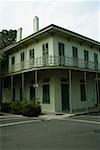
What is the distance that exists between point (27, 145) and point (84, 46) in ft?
54.4

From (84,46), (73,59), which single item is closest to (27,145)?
(73,59)

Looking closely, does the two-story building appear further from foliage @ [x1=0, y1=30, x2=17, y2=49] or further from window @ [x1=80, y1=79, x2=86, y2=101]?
foliage @ [x1=0, y1=30, x2=17, y2=49]

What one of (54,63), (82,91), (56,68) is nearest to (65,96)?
(82,91)

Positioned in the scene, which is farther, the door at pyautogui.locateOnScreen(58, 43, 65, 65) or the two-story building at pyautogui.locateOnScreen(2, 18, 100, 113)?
the door at pyautogui.locateOnScreen(58, 43, 65, 65)

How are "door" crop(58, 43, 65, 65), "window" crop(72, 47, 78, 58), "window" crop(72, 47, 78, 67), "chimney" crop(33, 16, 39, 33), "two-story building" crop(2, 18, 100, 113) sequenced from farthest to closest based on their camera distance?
"chimney" crop(33, 16, 39, 33)
"window" crop(72, 47, 78, 58)
"window" crop(72, 47, 78, 67)
"door" crop(58, 43, 65, 65)
"two-story building" crop(2, 18, 100, 113)

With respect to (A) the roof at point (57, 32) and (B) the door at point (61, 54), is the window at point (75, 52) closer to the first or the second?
(A) the roof at point (57, 32)

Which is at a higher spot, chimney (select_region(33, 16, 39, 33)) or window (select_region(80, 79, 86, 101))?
chimney (select_region(33, 16, 39, 33))

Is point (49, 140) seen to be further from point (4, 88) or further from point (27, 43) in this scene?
point (4, 88)

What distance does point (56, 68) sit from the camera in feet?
55.9

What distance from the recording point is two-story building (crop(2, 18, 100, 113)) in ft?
59.6

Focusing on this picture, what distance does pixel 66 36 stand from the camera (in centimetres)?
1959

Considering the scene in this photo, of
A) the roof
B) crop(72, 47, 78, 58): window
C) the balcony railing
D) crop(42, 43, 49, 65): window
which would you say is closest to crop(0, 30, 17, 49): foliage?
the balcony railing

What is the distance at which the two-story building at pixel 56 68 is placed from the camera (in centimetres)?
1817

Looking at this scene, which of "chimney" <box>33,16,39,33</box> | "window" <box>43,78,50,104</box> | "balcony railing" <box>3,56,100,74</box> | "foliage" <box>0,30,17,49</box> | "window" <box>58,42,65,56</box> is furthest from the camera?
"foliage" <box>0,30,17,49</box>
